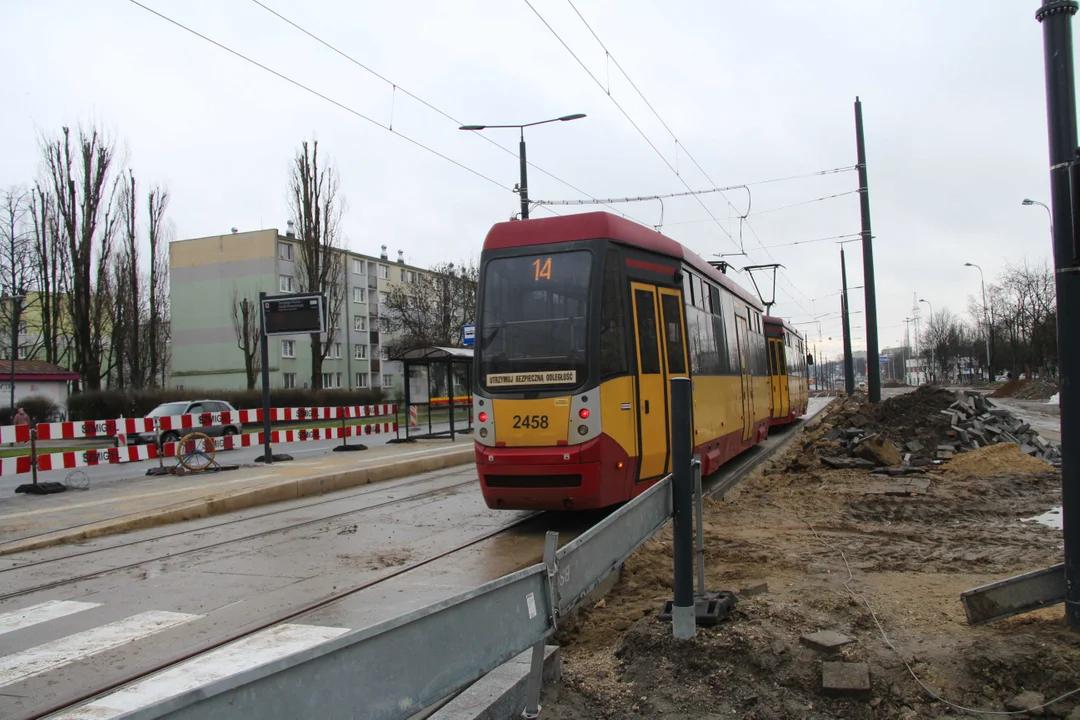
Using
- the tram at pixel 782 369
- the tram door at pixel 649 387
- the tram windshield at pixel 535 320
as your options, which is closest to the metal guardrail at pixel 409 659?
the tram windshield at pixel 535 320

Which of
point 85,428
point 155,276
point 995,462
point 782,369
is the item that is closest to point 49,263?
point 155,276

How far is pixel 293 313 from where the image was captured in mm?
16156

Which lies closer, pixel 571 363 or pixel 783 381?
pixel 571 363

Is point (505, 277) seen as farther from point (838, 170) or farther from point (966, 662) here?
point (838, 170)

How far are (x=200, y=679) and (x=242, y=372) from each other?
62.2m

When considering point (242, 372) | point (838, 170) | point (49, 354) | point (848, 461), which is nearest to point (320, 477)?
point (848, 461)

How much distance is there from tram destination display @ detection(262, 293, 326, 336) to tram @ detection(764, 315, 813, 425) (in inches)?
420

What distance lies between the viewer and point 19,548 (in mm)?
8414

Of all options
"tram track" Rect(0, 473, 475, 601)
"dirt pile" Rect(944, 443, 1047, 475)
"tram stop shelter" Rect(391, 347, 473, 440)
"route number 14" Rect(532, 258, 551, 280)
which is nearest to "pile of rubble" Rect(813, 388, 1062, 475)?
"dirt pile" Rect(944, 443, 1047, 475)

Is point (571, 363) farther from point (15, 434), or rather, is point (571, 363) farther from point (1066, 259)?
point (15, 434)

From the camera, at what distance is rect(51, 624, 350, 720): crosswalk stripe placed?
404 cm

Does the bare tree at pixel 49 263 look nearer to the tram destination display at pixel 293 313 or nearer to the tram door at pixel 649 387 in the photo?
the tram destination display at pixel 293 313

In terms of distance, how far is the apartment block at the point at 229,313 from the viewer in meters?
62.8

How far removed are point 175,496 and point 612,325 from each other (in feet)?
24.2
